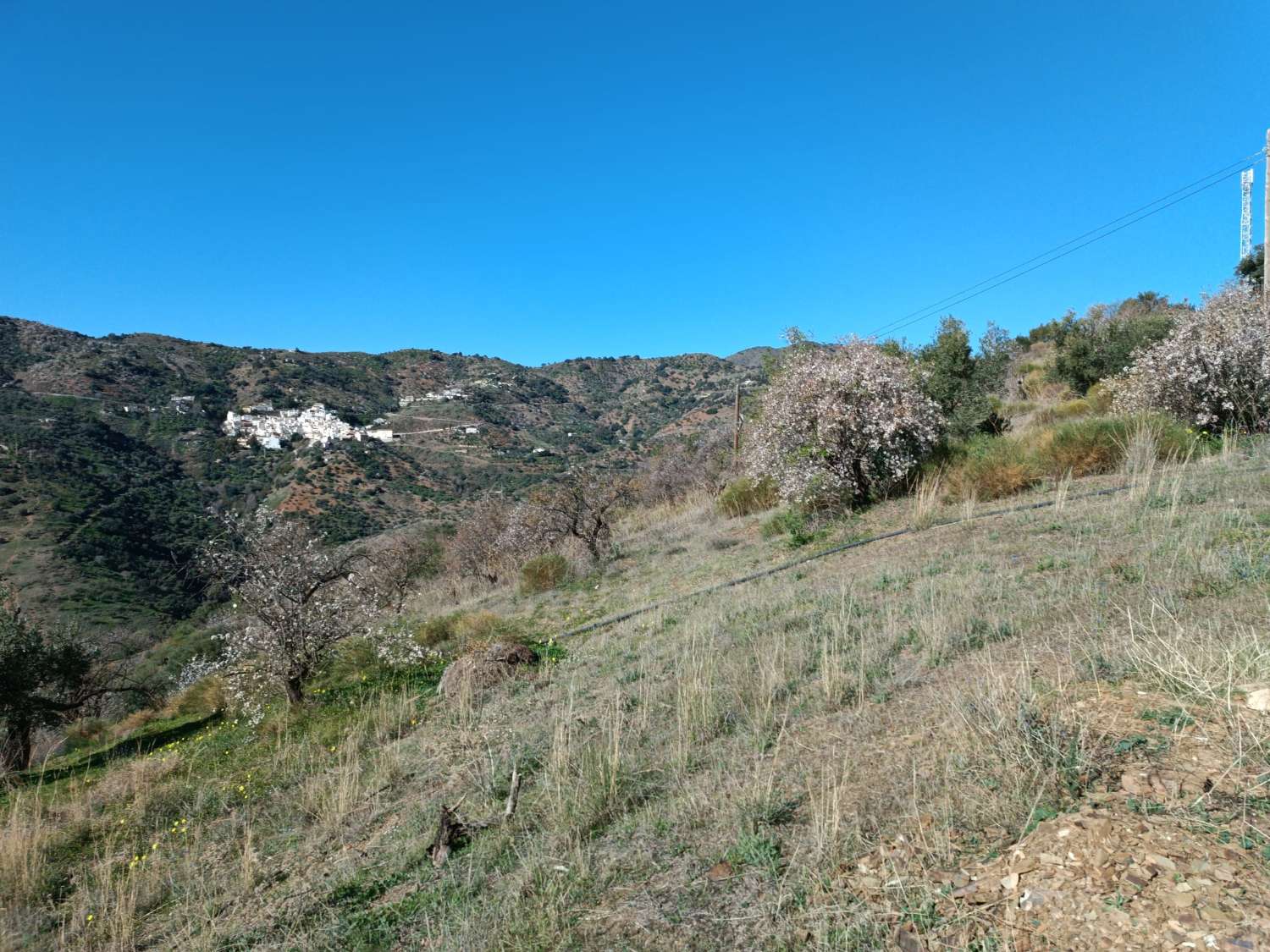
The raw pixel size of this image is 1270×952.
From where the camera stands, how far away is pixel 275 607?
8.71m

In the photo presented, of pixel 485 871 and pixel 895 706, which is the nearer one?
pixel 485 871

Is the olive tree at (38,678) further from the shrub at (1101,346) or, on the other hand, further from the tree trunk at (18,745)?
the shrub at (1101,346)

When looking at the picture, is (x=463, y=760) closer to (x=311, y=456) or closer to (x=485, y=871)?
(x=485, y=871)

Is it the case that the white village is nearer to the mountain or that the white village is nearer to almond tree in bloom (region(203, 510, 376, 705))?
the mountain

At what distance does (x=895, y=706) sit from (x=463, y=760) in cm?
349

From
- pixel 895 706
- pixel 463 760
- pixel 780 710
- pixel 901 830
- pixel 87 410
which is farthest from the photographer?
pixel 87 410

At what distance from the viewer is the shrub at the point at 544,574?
1572 cm

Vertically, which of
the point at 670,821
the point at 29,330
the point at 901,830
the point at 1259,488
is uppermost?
the point at 29,330

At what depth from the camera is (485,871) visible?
3498mm

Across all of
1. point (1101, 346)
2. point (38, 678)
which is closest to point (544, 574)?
point (38, 678)

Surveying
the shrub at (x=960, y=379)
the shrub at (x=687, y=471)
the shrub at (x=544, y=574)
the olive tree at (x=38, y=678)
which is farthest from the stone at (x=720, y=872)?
the shrub at (x=687, y=471)

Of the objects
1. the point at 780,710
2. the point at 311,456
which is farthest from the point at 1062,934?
the point at 311,456

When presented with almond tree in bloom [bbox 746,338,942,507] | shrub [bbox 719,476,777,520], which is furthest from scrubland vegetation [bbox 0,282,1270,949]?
shrub [bbox 719,476,777,520]

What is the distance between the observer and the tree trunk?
988cm
